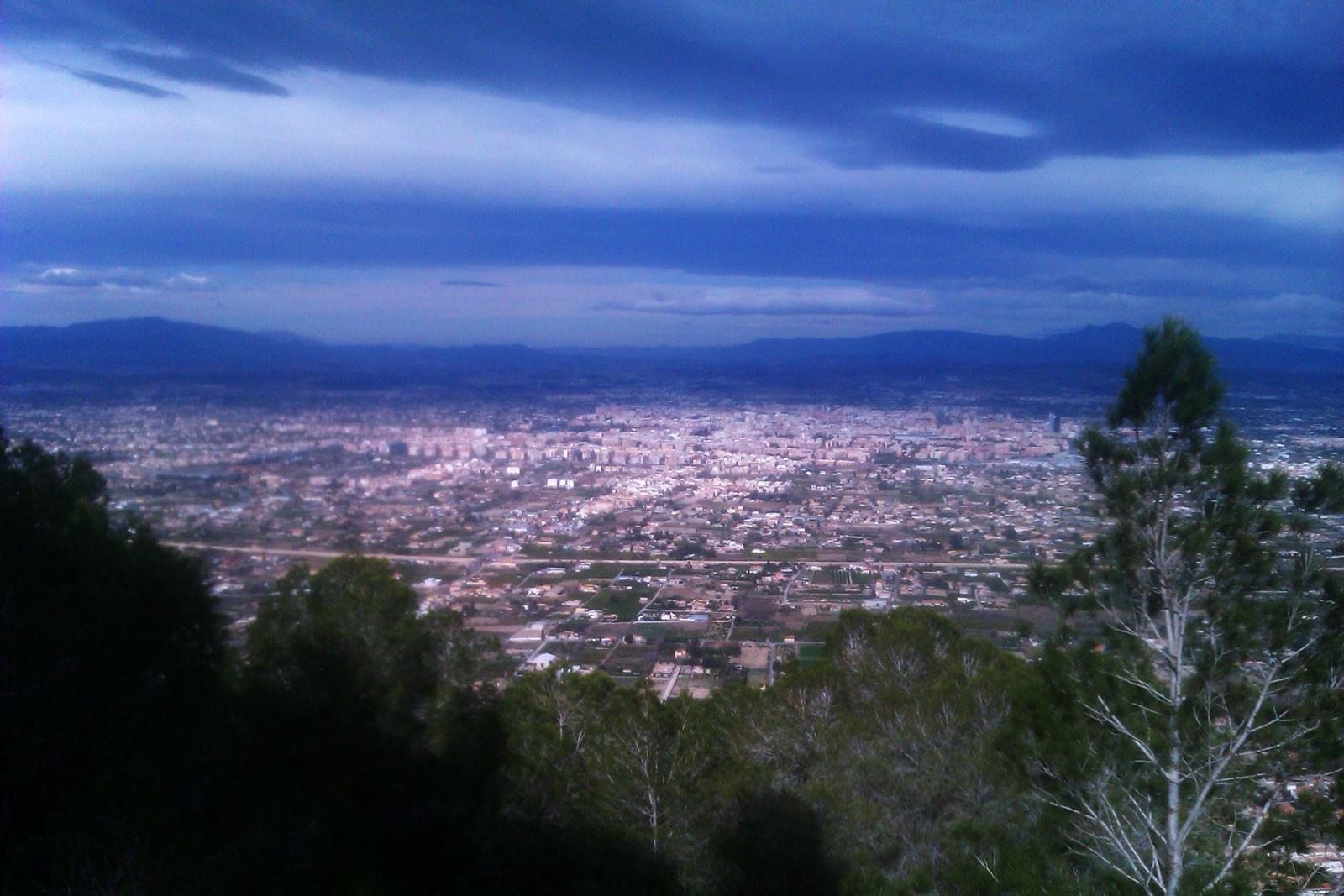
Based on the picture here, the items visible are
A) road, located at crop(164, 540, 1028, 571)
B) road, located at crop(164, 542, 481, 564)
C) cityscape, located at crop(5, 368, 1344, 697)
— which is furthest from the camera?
cityscape, located at crop(5, 368, 1344, 697)

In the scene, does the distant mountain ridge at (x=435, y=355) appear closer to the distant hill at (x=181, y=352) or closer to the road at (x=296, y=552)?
the distant hill at (x=181, y=352)

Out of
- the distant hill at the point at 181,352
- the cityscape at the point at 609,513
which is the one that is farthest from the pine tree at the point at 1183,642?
the distant hill at the point at 181,352

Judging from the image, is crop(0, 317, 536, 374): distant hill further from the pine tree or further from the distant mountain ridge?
the pine tree

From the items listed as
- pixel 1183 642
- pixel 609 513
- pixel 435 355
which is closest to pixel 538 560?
pixel 609 513

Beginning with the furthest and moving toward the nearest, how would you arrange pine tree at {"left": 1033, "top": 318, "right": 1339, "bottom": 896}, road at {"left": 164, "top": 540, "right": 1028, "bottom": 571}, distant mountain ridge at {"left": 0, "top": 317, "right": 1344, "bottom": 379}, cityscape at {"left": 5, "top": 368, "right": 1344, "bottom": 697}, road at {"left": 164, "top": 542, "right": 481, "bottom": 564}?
distant mountain ridge at {"left": 0, "top": 317, "right": 1344, "bottom": 379} → cityscape at {"left": 5, "top": 368, "right": 1344, "bottom": 697} → road at {"left": 164, "top": 540, "right": 1028, "bottom": 571} → road at {"left": 164, "top": 542, "right": 481, "bottom": 564} → pine tree at {"left": 1033, "top": 318, "right": 1339, "bottom": 896}

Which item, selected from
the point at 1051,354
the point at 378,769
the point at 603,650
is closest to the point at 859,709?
the point at 603,650

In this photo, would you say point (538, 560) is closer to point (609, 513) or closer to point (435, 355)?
point (609, 513)

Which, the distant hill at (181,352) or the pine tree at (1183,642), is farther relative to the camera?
the distant hill at (181,352)

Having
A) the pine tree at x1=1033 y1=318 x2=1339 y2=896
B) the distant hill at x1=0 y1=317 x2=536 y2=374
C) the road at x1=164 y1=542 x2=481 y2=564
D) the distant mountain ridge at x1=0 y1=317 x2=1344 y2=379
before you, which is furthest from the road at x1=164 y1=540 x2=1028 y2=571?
the distant hill at x1=0 y1=317 x2=536 y2=374
